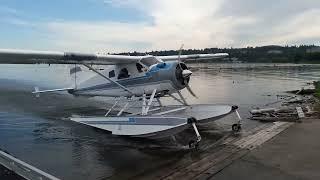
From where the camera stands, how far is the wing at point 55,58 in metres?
10.3

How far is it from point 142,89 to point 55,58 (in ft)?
9.40

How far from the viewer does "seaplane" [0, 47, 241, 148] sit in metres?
9.78

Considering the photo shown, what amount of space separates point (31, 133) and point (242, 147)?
657cm

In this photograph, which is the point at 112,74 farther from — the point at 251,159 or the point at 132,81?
the point at 251,159

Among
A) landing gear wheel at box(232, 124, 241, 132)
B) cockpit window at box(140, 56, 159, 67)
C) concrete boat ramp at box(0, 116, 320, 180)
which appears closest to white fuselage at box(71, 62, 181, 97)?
cockpit window at box(140, 56, 159, 67)

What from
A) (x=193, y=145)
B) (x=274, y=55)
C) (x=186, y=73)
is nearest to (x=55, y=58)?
(x=186, y=73)

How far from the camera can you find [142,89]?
1207cm

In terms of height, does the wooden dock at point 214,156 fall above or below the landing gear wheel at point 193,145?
below

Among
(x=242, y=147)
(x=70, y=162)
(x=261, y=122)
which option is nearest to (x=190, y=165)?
(x=242, y=147)

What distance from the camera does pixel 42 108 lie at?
17438 mm

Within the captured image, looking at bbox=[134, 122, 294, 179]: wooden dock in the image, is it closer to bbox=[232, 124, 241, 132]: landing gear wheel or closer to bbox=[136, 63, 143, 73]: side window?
bbox=[232, 124, 241, 132]: landing gear wheel

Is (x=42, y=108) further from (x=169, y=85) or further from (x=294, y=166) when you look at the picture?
(x=294, y=166)

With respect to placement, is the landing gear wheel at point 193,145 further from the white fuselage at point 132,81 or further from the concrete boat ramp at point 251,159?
the white fuselage at point 132,81

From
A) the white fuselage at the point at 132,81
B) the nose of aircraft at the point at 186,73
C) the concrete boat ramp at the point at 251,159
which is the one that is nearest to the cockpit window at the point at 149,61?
the white fuselage at the point at 132,81
